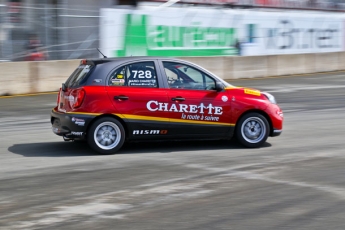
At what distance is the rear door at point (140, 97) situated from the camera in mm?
9484

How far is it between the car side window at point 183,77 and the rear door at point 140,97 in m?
0.20

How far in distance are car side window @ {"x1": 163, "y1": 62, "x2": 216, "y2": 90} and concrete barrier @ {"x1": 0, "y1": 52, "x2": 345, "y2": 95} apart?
1040 centimetres

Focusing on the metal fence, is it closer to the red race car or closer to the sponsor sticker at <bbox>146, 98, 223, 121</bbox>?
the red race car

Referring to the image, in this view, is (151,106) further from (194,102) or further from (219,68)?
(219,68)

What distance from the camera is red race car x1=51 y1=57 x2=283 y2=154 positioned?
9383mm

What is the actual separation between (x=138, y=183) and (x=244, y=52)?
77.7 feet

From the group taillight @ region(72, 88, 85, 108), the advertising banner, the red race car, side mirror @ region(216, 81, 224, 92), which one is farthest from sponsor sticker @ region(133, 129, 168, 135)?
the advertising banner

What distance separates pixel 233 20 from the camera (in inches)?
1220

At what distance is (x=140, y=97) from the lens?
9.52 metres

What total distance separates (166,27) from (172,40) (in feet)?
2.15

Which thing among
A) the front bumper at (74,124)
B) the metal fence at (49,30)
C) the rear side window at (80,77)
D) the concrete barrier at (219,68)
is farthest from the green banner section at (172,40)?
the front bumper at (74,124)

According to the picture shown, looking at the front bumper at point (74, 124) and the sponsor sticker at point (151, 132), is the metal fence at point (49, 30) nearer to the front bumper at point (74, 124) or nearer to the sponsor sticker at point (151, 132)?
the front bumper at point (74, 124)

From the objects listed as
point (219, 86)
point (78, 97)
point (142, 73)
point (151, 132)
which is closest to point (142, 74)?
point (142, 73)

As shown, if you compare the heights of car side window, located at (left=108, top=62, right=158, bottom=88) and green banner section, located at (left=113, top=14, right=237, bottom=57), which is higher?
green banner section, located at (left=113, top=14, right=237, bottom=57)
